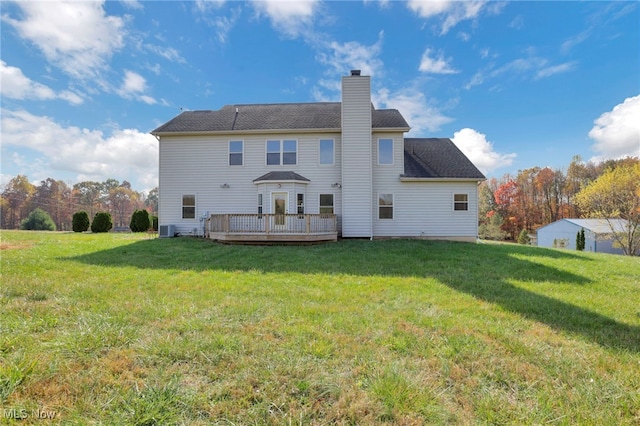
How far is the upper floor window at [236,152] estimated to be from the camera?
14086 mm

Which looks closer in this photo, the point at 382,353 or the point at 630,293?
the point at 382,353

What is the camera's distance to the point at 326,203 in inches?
544

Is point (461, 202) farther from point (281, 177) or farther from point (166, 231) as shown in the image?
point (166, 231)

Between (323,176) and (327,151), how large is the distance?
4.29ft

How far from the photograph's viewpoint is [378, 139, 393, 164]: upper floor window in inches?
547

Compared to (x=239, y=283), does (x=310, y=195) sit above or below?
above

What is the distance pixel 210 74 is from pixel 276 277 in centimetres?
1322

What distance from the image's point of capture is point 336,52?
1520 centimetres

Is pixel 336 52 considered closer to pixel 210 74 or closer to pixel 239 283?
pixel 210 74

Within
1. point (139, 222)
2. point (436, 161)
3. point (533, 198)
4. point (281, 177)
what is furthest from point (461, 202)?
point (533, 198)

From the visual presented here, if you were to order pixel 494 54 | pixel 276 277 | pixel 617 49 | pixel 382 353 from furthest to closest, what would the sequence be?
pixel 494 54
pixel 617 49
pixel 276 277
pixel 382 353

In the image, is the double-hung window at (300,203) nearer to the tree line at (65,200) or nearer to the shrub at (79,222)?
the shrub at (79,222)

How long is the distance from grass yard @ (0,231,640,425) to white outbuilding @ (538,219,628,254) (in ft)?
85.5

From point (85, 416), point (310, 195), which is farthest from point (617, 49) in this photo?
point (85, 416)
